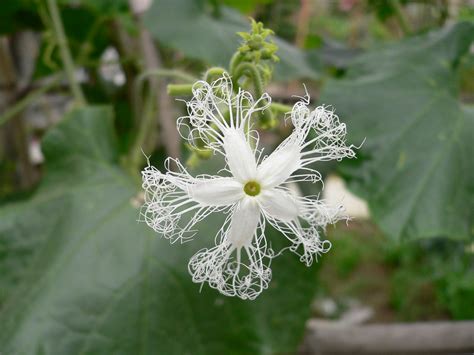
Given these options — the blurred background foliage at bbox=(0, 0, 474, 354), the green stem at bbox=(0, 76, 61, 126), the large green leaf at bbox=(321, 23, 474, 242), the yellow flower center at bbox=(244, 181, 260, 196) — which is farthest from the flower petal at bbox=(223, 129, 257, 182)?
the green stem at bbox=(0, 76, 61, 126)

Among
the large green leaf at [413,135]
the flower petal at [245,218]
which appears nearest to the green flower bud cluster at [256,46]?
the flower petal at [245,218]

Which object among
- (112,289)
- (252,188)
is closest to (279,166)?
(252,188)

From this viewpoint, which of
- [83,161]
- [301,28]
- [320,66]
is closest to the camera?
[83,161]

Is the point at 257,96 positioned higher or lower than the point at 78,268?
higher

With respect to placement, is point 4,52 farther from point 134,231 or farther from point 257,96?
point 257,96

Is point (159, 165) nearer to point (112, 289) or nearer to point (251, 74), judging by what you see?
point (112, 289)

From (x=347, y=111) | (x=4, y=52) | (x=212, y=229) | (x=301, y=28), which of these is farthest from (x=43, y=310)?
(x=301, y=28)

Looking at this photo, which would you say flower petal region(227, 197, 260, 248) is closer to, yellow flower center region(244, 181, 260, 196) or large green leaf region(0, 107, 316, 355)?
yellow flower center region(244, 181, 260, 196)

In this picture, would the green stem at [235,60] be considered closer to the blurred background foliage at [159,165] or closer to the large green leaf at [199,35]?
the blurred background foliage at [159,165]
